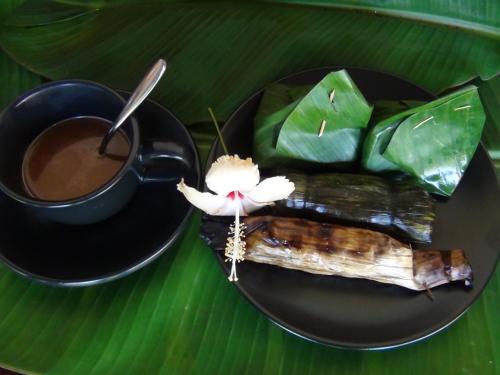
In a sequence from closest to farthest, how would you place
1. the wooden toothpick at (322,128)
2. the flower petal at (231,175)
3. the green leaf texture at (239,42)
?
the flower petal at (231,175) → the wooden toothpick at (322,128) → the green leaf texture at (239,42)

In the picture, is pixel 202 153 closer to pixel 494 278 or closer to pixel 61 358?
pixel 61 358

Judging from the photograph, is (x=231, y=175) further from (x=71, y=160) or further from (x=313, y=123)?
(x=71, y=160)

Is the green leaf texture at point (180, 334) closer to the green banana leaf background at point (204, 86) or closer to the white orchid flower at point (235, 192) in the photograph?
the green banana leaf background at point (204, 86)

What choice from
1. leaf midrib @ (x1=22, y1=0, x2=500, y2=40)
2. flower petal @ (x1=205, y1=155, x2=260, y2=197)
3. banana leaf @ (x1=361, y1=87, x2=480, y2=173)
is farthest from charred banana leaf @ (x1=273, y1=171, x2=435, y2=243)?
leaf midrib @ (x1=22, y1=0, x2=500, y2=40)

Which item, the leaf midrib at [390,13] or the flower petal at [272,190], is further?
the leaf midrib at [390,13]

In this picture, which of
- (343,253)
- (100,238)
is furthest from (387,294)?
(100,238)

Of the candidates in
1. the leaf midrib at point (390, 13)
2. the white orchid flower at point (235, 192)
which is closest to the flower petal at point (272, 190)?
the white orchid flower at point (235, 192)

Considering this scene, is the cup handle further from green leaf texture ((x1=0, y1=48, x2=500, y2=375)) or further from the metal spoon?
green leaf texture ((x1=0, y1=48, x2=500, y2=375))
